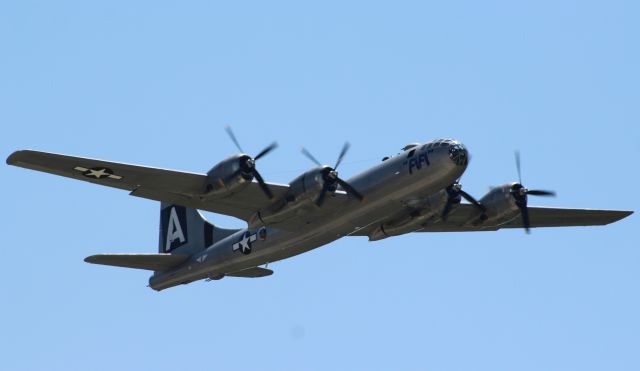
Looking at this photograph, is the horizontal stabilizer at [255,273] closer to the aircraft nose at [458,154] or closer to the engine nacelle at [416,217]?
the engine nacelle at [416,217]

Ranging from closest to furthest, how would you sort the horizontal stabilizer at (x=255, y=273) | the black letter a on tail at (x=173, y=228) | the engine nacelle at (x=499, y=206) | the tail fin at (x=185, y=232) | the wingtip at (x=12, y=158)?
the wingtip at (x=12, y=158), the engine nacelle at (x=499, y=206), the horizontal stabilizer at (x=255, y=273), the tail fin at (x=185, y=232), the black letter a on tail at (x=173, y=228)

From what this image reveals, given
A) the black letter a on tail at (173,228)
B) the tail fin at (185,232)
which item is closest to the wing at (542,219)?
the tail fin at (185,232)

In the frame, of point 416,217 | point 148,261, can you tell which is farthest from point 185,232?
point 416,217

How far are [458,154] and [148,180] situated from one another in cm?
1199

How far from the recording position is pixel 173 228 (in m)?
55.1

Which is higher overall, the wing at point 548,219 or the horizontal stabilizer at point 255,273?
the wing at point 548,219

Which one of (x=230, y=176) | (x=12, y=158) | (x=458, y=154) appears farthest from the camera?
(x=230, y=176)

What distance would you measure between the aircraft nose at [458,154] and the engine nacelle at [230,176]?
7612 millimetres

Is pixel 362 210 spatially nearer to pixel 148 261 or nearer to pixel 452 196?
pixel 452 196

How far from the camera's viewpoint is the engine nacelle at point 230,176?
41844mm

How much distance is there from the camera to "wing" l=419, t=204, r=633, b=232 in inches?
1986

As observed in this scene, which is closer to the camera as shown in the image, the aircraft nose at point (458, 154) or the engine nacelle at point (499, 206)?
the aircraft nose at point (458, 154)

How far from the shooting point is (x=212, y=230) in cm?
5238

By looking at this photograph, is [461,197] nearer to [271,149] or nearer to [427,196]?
[427,196]
